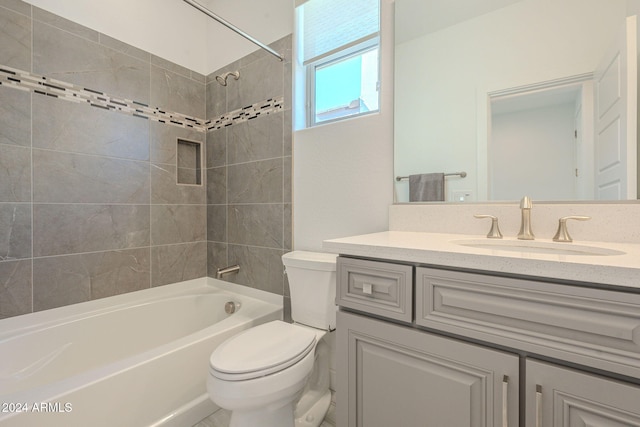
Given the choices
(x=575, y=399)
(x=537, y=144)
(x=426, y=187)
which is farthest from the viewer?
(x=426, y=187)

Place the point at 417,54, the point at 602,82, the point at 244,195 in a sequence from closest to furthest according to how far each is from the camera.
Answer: the point at 602,82
the point at 417,54
the point at 244,195

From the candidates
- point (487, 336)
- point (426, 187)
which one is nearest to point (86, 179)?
point (426, 187)

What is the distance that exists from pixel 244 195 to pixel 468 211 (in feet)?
5.09

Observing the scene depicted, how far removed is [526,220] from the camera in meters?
1.05

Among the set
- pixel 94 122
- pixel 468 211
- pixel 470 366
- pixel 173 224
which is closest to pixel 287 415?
pixel 470 366

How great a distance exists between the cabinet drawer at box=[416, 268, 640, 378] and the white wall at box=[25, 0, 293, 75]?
1.92 m

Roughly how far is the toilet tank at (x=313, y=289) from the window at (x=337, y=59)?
0.92 metres

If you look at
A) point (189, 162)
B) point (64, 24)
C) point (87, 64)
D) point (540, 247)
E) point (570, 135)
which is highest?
point (64, 24)

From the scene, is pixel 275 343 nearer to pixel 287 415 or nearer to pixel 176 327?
pixel 287 415

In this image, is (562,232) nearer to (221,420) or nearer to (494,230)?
(494,230)

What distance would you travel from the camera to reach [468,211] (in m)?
1.23

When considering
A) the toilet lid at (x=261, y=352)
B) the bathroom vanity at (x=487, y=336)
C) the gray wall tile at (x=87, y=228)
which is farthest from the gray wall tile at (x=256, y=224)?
the bathroom vanity at (x=487, y=336)

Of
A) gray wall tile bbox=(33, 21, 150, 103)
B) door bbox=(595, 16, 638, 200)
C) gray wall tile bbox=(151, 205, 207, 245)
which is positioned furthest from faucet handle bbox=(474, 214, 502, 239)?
gray wall tile bbox=(33, 21, 150, 103)

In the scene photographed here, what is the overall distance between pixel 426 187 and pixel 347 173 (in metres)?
0.47
